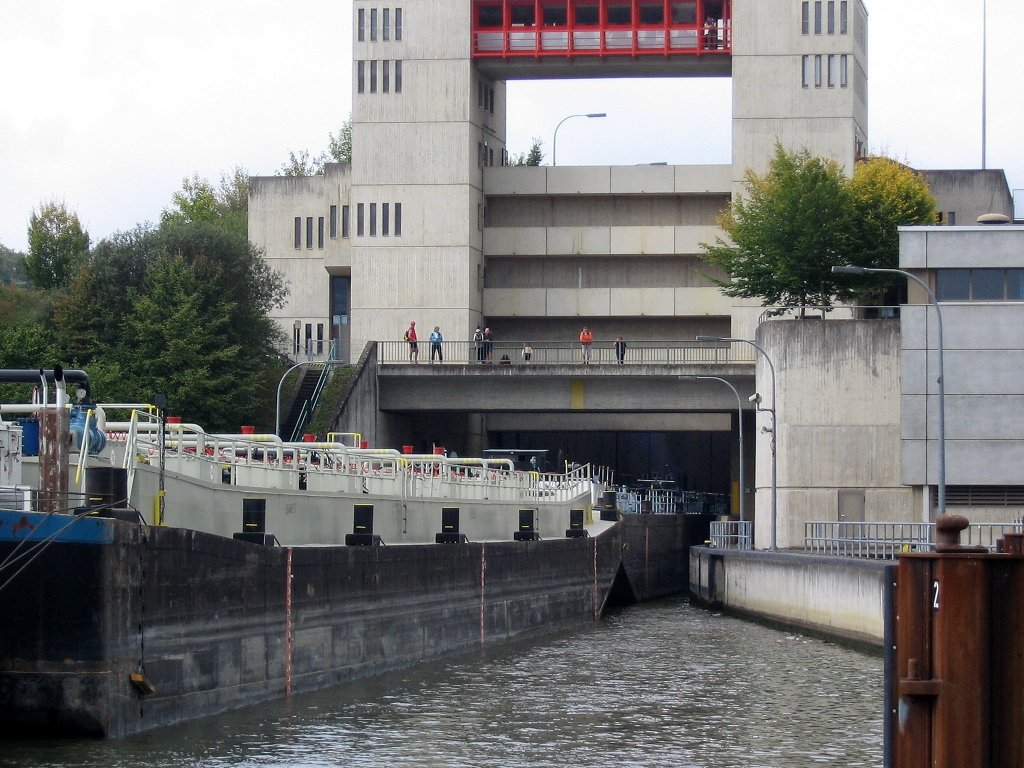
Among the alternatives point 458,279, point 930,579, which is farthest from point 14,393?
point 930,579

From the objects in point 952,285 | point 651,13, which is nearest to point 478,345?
point 651,13

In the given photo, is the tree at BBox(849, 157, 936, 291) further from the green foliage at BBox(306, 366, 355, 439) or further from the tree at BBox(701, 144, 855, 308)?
the green foliage at BBox(306, 366, 355, 439)

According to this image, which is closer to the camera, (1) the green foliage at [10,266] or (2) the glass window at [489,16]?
(2) the glass window at [489,16]

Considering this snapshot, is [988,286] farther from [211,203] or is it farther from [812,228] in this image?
[211,203]

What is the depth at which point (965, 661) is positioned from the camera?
1382 centimetres

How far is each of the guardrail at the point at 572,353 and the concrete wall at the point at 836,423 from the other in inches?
480

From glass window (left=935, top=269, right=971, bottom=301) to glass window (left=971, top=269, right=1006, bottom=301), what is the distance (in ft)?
0.74

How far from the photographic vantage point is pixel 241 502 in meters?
33.1

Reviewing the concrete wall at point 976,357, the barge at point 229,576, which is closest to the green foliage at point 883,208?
the concrete wall at point 976,357

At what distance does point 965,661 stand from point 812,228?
2135 inches

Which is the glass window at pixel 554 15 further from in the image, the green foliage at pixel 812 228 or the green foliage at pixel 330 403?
the green foliage at pixel 330 403

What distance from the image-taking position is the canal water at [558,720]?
23.6 meters

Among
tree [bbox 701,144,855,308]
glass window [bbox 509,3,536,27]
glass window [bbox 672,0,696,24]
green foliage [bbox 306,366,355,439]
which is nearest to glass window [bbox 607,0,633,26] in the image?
glass window [bbox 672,0,696,24]

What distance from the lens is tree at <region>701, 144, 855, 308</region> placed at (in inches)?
2635
